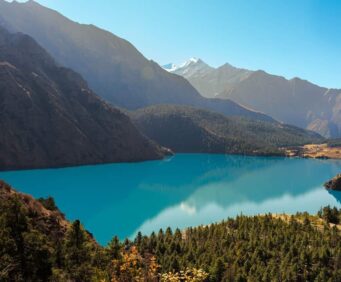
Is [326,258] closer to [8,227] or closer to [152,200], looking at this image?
[8,227]

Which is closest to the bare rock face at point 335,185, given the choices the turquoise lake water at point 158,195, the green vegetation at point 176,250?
the turquoise lake water at point 158,195

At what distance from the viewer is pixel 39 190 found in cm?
12900

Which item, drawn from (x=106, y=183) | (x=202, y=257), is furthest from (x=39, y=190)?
(x=202, y=257)

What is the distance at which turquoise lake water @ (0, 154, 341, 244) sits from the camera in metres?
97.1

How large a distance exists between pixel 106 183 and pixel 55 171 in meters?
39.0

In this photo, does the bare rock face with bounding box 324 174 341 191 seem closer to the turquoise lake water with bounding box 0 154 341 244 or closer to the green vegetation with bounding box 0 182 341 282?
the turquoise lake water with bounding box 0 154 341 244

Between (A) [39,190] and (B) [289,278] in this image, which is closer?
(B) [289,278]

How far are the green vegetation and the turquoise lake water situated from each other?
27.1 m

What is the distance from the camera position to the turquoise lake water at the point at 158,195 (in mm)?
97125

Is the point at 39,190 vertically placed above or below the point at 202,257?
above

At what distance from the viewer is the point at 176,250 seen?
54906mm

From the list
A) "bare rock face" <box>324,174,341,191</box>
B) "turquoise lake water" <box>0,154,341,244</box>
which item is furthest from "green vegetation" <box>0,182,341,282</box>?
"bare rock face" <box>324,174,341,191</box>

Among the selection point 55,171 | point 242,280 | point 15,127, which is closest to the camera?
point 242,280

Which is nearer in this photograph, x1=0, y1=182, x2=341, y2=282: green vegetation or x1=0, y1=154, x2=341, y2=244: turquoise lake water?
x1=0, y1=182, x2=341, y2=282: green vegetation
